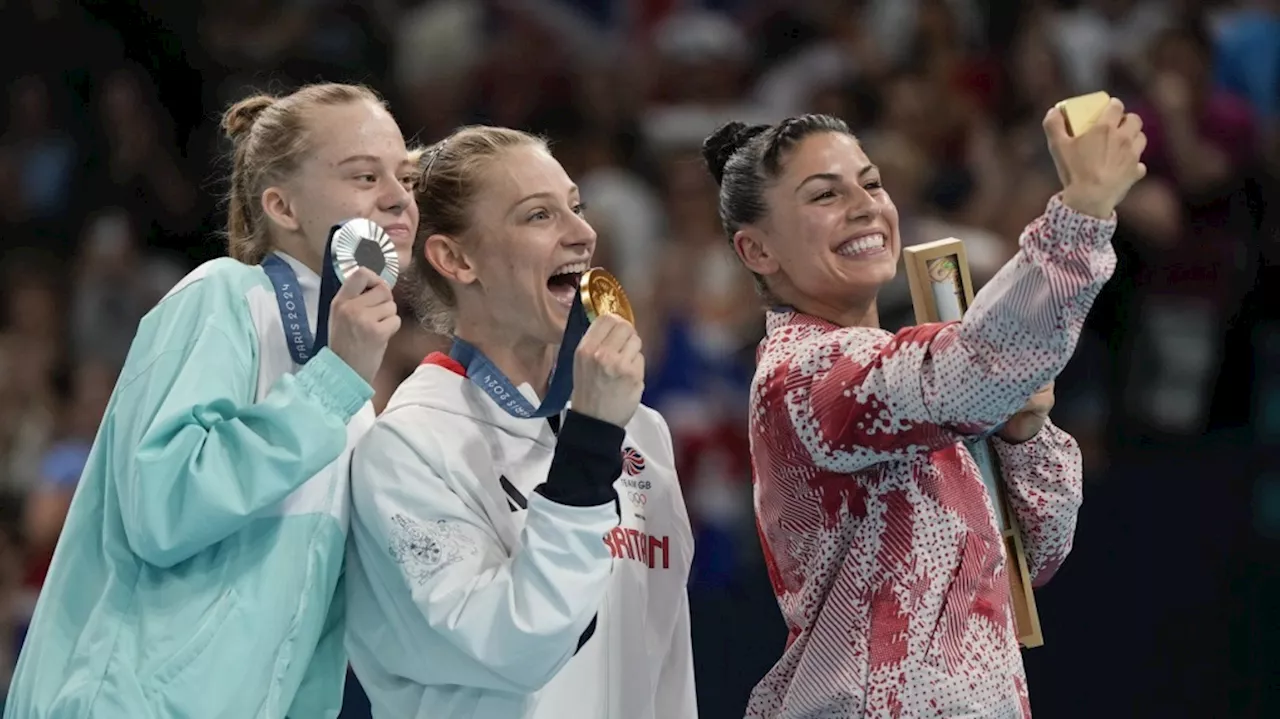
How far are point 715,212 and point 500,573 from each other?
141 inches

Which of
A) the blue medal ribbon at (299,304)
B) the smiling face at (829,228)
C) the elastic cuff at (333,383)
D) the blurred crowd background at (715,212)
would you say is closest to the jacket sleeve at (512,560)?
the elastic cuff at (333,383)

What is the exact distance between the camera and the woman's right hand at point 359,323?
2.37m

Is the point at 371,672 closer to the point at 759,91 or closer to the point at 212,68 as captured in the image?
the point at 759,91

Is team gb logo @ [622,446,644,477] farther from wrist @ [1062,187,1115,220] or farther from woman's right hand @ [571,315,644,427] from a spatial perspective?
wrist @ [1062,187,1115,220]

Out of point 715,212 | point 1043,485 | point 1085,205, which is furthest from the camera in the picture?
point 715,212

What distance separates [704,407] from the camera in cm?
520

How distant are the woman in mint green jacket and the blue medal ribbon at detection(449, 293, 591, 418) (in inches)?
6.6

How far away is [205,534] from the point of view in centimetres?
230

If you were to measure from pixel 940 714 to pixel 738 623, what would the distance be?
1676 mm

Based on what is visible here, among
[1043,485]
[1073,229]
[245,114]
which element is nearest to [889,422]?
[1073,229]

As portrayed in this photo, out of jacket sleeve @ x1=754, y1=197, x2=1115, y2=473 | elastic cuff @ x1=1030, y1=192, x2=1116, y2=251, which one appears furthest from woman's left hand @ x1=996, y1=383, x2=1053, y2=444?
elastic cuff @ x1=1030, y1=192, x2=1116, y2=251

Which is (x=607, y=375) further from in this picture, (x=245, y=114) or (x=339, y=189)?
(x=245, y=114)

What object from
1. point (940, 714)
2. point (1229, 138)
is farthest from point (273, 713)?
point (1229, 138)

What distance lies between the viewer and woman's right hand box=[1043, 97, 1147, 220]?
6.86 feet
